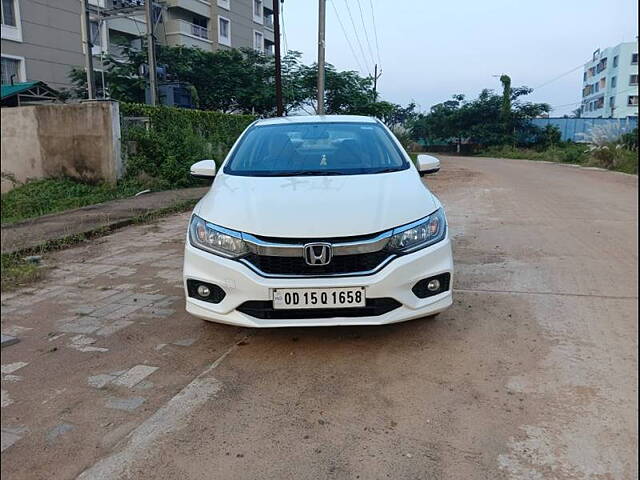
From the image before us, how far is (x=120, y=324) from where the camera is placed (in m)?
3.63

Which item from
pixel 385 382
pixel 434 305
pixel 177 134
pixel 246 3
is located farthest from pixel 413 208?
pixel 246 3

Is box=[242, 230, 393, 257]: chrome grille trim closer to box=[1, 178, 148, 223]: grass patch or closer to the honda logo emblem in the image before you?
the honda logo emblem

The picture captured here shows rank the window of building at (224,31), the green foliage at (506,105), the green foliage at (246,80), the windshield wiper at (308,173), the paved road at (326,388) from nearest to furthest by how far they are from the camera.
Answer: the paved road at (326,388) → the windshield wiper at (308,173) → the green foliage at (246,80) → the window of building at (224,31) → the green foliage at (506,105)

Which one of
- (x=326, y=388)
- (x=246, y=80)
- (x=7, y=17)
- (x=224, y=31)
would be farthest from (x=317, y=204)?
(x=224, y=31)

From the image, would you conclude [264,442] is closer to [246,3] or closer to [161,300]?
[161,300]

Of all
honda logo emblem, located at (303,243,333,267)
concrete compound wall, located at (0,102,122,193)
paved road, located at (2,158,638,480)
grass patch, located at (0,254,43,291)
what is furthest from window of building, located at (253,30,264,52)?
grass patch, located at (0,254,43,291)

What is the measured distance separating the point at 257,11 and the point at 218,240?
41583 mm

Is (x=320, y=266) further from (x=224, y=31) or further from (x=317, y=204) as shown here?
(x=224, y=31)

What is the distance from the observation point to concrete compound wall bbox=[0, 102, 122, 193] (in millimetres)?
1082

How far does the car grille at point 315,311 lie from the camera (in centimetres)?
288

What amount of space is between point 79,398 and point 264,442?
40.9 inches

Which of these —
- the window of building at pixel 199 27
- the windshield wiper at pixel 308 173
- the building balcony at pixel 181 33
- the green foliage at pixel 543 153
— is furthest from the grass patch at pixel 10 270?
the window of building at pixel 199 27

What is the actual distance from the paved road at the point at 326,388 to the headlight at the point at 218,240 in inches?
25.9

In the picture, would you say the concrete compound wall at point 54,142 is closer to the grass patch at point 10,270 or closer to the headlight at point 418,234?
the grass patch at point 10,270
